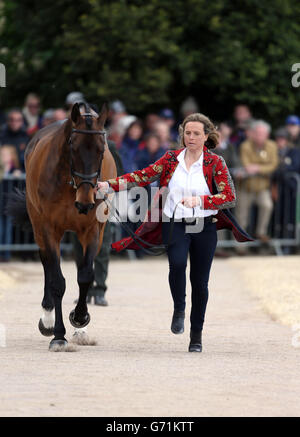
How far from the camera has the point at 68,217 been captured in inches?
408

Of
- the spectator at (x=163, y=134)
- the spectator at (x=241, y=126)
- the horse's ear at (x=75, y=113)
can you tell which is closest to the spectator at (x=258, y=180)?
the spectator at (x=241, y=126)

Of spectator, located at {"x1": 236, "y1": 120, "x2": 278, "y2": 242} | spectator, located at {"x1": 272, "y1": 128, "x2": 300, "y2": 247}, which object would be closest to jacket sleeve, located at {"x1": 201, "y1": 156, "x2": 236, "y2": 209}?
spectator, located at {"x1": 236, "y1": 120, "x2": 278, "y2": 242}

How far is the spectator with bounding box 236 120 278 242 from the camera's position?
20.3m

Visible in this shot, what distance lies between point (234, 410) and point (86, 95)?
14.0m

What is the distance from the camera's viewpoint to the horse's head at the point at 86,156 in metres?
9.59

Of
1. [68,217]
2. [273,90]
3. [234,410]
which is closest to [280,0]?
[273,90]

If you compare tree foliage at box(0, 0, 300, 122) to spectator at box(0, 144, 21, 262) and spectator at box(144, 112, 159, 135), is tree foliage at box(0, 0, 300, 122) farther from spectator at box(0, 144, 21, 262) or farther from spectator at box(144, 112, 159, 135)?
spectator at box(0, 144, 21, 262)

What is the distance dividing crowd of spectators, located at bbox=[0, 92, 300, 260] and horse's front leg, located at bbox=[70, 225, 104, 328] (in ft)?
28.2

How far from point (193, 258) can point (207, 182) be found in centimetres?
64

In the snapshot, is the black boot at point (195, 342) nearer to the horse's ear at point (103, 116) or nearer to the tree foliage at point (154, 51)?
the horse's ear at point (103, 116)

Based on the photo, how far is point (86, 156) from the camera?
9625 millimetres

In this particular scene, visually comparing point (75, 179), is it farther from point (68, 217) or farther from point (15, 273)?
point (15, 273)

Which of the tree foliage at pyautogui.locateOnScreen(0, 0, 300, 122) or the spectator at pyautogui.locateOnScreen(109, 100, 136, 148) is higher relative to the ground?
the tree foliage at pyautogui.locateOnScreen(0, 0, 300, 122)

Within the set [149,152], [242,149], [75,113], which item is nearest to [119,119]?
[149,152]
